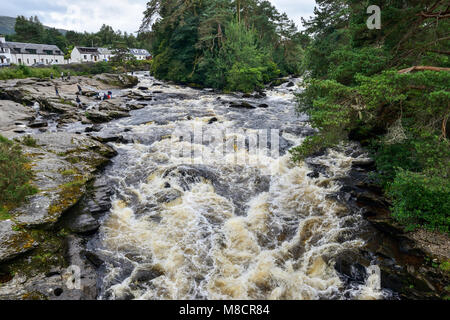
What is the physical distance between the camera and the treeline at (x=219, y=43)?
37.9 m

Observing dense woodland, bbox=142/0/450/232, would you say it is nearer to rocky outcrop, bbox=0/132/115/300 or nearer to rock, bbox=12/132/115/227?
rocky outcrop, bbox=0/132/115/300

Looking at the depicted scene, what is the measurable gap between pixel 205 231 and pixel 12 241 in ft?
20.7

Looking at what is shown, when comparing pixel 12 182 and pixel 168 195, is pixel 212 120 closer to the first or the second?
pixel 168 195

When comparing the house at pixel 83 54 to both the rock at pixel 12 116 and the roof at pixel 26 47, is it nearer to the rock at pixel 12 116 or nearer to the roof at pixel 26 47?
the roof at pixel 26 47

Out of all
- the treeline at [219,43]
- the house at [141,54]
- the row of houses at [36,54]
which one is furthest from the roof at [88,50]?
the treeline at [219,43]

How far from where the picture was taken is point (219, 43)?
41.8 meters

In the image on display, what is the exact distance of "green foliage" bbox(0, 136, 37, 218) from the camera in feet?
28.2

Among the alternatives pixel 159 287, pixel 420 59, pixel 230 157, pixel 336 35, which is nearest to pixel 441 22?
pixel 420 59

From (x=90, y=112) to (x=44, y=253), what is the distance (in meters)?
19.9

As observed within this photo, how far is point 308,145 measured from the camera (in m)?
9.65

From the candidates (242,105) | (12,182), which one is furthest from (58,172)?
(242,105)

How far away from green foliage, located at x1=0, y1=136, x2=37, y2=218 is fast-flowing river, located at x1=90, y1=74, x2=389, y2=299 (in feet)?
10.2

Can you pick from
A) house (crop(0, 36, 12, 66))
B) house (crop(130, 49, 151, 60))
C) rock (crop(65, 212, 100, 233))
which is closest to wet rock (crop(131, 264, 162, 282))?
rock (crop(65, 212, 100, 233))
